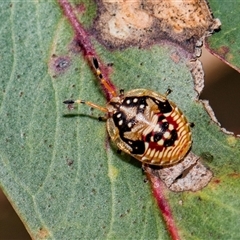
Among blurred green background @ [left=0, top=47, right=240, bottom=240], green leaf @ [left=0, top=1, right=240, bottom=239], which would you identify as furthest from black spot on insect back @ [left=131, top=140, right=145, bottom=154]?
blurred green background @ [left=0, top=47, right=240, bottom=240]

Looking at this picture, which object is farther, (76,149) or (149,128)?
(149,128)

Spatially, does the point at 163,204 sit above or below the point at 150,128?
below

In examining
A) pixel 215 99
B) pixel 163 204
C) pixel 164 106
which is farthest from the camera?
pixel 215 99

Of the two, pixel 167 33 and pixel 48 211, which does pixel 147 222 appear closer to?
pixel 48 211

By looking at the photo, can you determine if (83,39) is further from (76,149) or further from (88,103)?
(76,149)

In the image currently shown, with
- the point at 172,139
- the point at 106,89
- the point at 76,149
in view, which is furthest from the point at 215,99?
the point at 76,149

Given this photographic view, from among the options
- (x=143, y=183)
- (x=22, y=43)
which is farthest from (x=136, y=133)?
(x=22, y=43)

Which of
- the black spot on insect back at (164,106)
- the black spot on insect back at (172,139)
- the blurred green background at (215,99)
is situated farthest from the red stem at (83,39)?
the blurred green background at (215,99)
